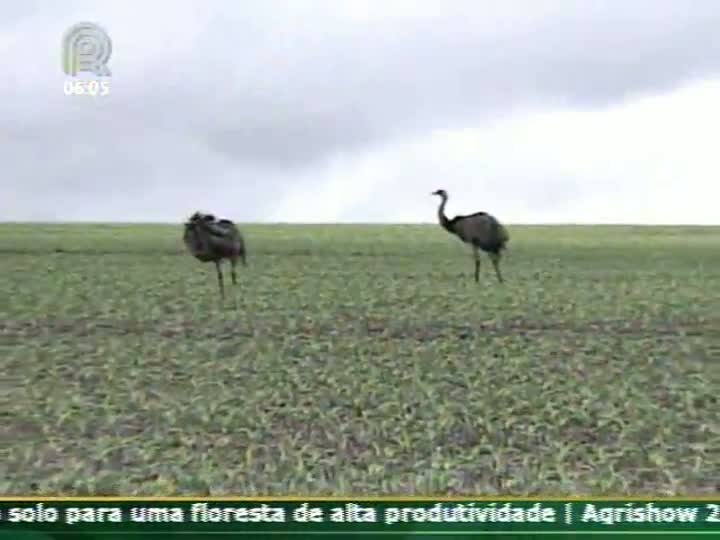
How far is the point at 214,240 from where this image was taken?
9.55 ft

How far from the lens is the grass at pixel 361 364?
2629 millimetres

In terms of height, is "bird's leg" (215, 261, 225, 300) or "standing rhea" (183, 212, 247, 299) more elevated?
"standing rhea" (183, 212, 247, 299)

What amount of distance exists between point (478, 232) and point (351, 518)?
1.07 meters

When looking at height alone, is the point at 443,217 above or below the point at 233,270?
above

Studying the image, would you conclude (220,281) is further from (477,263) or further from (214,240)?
(477,263)

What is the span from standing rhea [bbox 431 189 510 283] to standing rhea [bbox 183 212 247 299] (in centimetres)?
57

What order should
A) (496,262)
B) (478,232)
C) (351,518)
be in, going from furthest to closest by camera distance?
(496,262), (478,232), (351,518)

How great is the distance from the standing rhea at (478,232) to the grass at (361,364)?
4 cm

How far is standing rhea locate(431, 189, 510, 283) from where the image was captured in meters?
2.83

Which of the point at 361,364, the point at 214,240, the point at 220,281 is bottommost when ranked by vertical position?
the point at 361,364

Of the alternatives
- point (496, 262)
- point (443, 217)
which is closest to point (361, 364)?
point (443, 217)

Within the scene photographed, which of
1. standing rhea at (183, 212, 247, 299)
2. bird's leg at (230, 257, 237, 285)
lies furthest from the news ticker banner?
bird's leg at (230, 257, 237, 285)

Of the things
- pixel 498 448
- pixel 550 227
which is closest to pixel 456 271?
pixel 550 227

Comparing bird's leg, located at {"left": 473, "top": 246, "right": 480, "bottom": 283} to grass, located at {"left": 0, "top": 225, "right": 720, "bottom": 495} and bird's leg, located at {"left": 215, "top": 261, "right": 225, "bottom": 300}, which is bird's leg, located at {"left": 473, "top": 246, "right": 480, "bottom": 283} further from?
bird's leg, located at {"left": 215, "top": 261, "right": 225, "bottom": 300}
